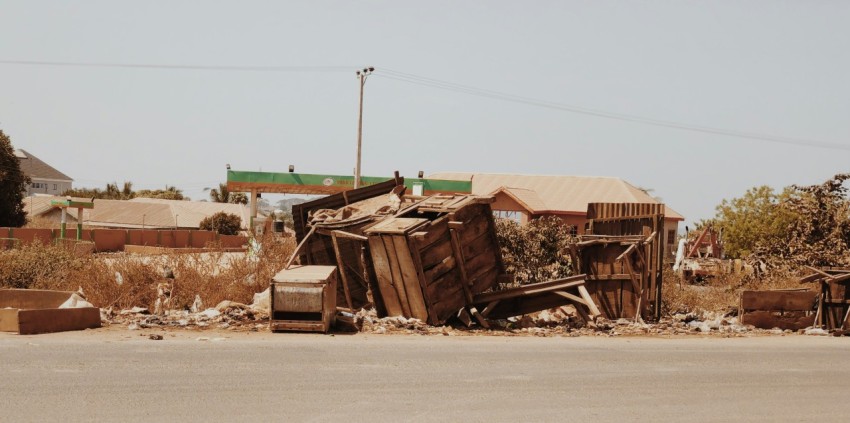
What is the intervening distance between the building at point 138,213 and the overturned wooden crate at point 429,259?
211 feet

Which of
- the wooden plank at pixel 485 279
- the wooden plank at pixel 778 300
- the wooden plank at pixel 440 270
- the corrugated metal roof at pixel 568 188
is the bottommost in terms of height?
the wooden plank at pixel 778 300

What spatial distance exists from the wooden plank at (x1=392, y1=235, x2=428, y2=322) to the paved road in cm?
132

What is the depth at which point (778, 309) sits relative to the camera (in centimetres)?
1568


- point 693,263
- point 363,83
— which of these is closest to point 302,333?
point 693,263

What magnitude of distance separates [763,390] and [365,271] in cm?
664

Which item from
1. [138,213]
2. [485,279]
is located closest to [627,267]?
[485,279]

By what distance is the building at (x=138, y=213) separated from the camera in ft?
257

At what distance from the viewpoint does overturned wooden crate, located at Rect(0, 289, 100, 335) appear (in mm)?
11633

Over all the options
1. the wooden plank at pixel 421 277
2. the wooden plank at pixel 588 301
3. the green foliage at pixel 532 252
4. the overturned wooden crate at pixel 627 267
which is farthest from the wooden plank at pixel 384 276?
the green foliage at pixel 532 252

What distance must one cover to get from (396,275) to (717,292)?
907 cm

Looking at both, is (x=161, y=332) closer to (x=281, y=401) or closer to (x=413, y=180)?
(x=281, y=401)

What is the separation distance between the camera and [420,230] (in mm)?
13414

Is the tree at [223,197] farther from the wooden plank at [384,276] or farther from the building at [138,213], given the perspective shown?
the wooden plank at [384,276]

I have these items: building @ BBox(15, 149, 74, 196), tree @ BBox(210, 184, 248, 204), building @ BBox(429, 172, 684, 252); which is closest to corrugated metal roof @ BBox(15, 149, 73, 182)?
building @ BBox(15, 149, 74, 196)
